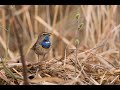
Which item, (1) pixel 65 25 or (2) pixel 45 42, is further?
(1) pixel 65 25

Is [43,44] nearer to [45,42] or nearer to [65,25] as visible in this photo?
[45,42]

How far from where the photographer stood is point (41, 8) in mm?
5488

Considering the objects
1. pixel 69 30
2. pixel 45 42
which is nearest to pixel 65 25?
pixel 69 30

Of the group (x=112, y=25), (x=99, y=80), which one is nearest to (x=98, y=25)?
(x=112, y=25)

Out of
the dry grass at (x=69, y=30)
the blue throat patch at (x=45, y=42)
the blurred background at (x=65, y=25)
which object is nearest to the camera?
the blue throat patch at (x=45, y=42)

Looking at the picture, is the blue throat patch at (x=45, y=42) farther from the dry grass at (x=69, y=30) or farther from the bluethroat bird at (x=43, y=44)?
the dry grass at (x=69, y=30)

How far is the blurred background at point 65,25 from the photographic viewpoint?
4.88 metres

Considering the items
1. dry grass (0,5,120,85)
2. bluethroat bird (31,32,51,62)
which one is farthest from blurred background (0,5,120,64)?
bluethroat bird (31,32,51,62)

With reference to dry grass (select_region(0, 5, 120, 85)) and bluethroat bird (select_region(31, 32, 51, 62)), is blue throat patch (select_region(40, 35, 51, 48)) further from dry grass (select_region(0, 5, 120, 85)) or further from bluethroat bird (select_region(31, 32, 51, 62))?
dry grass (select_region(0, 5, 120, 85))

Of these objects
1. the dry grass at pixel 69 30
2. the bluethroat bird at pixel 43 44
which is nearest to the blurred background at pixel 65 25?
the dry grass at pixel 69 30

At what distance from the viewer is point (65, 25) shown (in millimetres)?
5227
